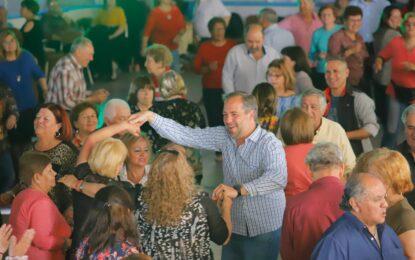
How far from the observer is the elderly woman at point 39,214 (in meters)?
5.44

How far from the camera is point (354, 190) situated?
4.58m

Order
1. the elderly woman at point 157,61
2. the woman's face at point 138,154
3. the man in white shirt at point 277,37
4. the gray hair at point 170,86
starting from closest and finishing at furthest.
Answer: the woman's face at point 138,154
the gray hair at point 170,86
the elderly woman at point 157,61
the man in white shirt at point 277,37

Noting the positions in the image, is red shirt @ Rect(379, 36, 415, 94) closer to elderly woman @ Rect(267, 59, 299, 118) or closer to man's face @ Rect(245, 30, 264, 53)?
man's face @ Rect(245, 30, 264, 53)

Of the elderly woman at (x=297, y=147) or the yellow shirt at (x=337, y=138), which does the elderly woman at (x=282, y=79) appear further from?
the elderly woman at (x=297, y=147)

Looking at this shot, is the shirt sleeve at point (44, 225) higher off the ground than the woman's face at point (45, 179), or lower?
lower

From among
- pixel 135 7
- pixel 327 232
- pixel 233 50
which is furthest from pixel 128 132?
pixel 135 7

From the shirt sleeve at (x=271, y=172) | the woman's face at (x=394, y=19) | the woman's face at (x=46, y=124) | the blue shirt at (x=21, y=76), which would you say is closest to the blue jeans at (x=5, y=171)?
the blue shirt at (x=21, y=76)

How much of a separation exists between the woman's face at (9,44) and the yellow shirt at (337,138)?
377 cm

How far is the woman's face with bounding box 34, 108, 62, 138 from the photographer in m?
6.65

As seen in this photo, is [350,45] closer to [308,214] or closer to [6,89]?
[6,89]

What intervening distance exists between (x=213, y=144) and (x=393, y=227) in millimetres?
1592

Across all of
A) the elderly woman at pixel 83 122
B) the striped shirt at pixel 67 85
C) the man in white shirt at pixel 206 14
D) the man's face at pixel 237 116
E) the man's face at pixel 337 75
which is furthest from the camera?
the man in white shirt at pixel 206 14

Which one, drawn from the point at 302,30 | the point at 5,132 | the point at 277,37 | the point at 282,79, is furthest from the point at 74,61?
the point at 302,30

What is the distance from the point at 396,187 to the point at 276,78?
11.2 ft
